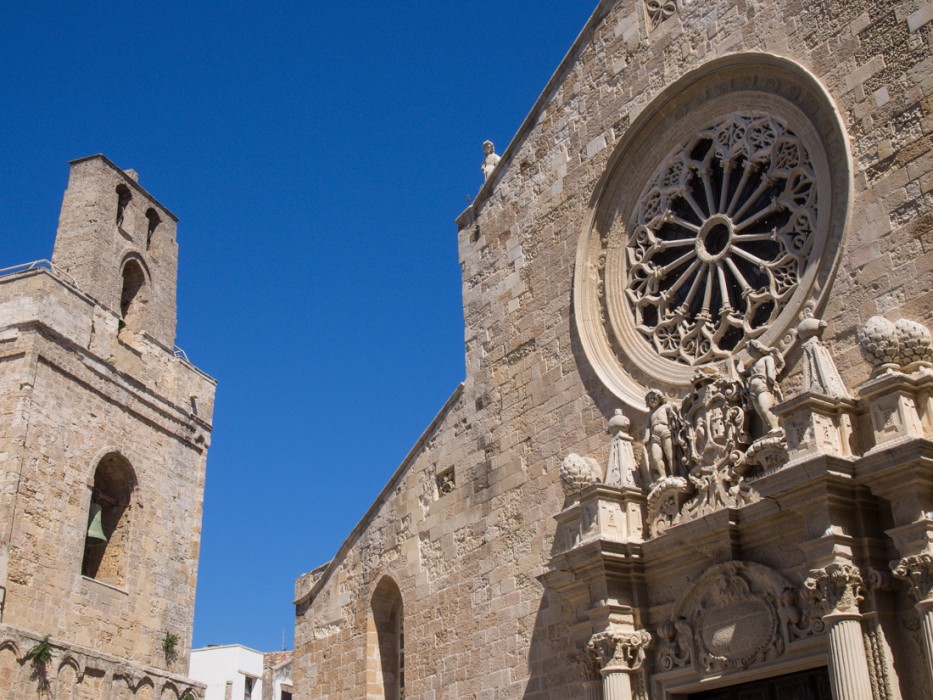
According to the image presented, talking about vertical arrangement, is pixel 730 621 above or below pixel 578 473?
below

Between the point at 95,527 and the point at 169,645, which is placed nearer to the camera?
the point at 95,527

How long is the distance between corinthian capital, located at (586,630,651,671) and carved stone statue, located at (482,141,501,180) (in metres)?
6.31

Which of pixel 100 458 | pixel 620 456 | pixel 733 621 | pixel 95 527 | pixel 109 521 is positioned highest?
pixel 100 458

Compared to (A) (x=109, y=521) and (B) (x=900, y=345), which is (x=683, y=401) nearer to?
(B) (x=900, y=345)

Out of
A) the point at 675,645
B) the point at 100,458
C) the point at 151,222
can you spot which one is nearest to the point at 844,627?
the point at 675,645

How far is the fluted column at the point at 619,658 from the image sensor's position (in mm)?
9164

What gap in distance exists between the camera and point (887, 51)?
358 inches

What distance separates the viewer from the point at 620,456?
10.0m

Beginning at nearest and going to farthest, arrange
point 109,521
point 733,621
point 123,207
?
point 733,621 < point 109,521 < point 123,207

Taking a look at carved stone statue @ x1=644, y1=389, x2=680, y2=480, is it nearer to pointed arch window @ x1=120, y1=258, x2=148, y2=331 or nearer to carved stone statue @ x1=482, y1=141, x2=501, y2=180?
carved stone statue @ x1=482, y1=141, x2=501, y2=180

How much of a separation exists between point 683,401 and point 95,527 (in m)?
11.5

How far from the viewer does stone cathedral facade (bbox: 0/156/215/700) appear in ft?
52.4

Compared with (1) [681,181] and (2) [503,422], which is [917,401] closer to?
A: (1) [681,181]

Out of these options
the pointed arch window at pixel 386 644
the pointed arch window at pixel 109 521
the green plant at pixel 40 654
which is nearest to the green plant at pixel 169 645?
the pointed arch window at pixel 109 521
